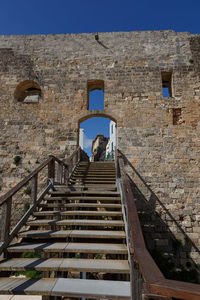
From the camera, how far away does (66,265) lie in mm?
2723

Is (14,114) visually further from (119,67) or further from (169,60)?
(169,60)

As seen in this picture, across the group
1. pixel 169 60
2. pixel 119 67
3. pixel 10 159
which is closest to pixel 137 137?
pixel 119 67

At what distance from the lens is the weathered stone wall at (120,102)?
7891 millimetres

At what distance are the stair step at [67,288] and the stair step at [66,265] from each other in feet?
0.46

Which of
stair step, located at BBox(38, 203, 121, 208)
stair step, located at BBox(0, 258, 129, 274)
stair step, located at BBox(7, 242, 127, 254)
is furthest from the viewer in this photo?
stair step, located at BBox(38, 203, 121, 208)

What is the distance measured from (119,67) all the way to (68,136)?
3.99 meters

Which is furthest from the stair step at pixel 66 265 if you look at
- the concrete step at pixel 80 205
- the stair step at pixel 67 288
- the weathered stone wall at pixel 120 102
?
the weathered stone wall at pixel 120 102

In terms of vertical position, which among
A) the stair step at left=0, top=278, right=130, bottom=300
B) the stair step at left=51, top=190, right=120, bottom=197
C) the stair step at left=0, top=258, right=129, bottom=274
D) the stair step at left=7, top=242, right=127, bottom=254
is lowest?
the stair step at left=0, top=278, right=130, bottom=300

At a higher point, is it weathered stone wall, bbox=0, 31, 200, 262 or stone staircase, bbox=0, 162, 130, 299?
weathered stone wall, bbox=0, 31, 200, 262

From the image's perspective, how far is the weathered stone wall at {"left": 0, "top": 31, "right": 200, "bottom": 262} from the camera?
7.89 metres

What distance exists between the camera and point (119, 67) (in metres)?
8.99

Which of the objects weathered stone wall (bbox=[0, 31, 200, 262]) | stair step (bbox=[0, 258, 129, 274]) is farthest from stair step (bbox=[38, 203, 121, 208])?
weathered stone wall (bbox=[0, 31, 200, 262])

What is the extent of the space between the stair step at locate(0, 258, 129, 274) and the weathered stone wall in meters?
5.29

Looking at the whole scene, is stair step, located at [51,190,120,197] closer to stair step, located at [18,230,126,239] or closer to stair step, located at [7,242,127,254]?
stair step, located at [18,230,126,239]
